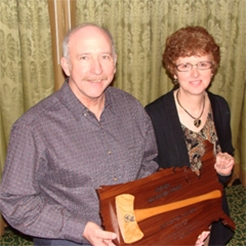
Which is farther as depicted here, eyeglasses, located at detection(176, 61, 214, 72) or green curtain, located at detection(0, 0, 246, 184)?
green curtain, located at detection(0, 0, 246, 184)

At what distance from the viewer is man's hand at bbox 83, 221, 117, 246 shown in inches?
60.9

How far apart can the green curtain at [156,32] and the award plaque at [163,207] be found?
4.30ft

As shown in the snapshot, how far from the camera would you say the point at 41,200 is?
171cm

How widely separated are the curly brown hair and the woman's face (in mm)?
26

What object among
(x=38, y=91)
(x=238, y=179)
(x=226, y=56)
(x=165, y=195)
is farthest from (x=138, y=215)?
(x=238, y=179)

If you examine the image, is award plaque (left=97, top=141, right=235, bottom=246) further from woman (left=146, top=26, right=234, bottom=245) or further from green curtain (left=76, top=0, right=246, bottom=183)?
green curtain (left=76, top=0, right=246, bottom=183)

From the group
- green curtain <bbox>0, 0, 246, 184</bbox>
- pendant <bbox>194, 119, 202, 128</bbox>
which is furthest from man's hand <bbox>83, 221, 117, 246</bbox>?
green curtain <bbox>0, 0, 246, 184</bbox>

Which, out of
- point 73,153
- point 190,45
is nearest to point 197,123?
point 190,45

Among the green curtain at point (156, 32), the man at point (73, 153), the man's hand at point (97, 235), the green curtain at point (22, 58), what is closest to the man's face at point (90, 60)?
the man at point (73, 153)

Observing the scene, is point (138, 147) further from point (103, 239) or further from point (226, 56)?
point (226, 56)

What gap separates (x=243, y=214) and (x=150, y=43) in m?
1.61

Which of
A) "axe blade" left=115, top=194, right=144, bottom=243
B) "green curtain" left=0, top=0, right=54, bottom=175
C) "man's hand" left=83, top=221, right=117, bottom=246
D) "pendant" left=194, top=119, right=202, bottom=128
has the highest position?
"green curtain" left=0, top=0, right=54, bottom=175

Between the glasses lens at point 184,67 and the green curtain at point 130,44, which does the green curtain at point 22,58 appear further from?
the glasses lens at point 184,67

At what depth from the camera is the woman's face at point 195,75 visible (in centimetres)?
209
